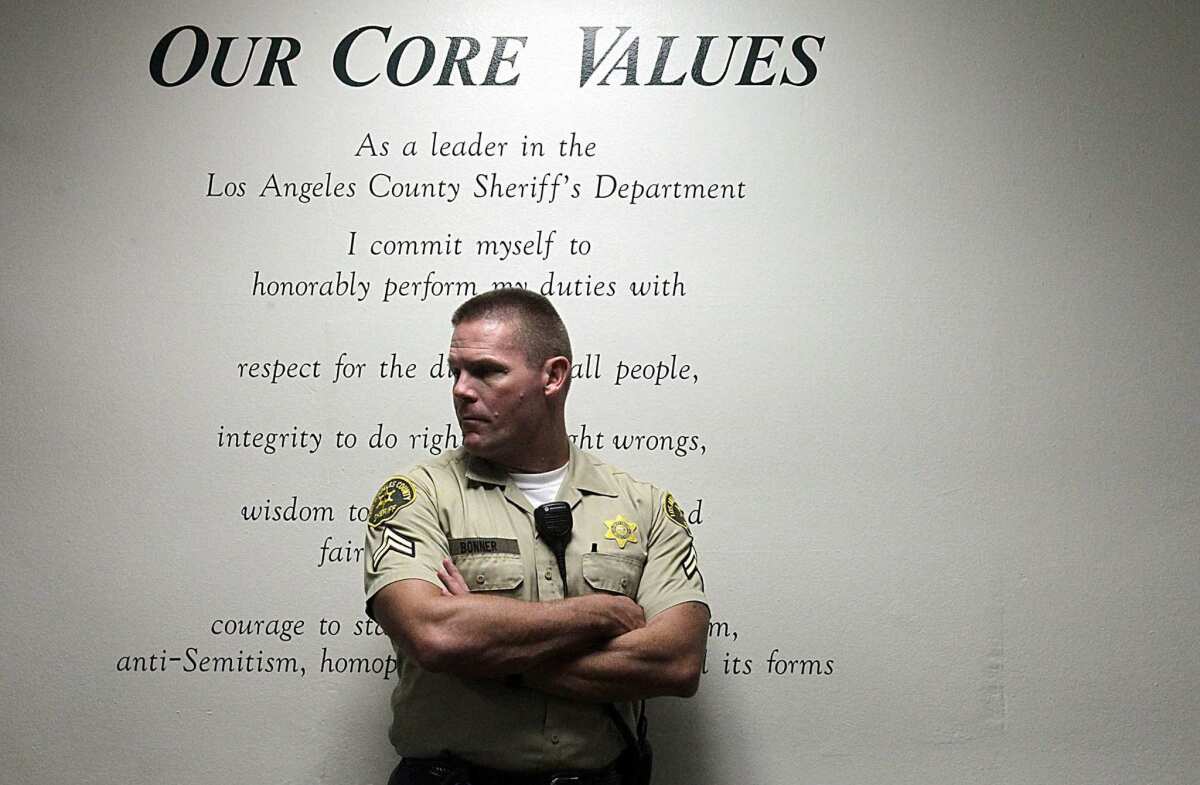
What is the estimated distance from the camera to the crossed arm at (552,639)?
1.94m

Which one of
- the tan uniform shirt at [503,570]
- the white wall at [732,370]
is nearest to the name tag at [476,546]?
the tan uniform shirt at [503,570]

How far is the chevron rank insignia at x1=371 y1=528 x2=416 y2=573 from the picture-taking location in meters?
2.05

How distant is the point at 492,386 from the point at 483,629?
17.9 inches

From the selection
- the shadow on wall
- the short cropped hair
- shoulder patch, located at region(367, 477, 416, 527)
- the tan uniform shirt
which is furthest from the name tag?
the shadow on wall

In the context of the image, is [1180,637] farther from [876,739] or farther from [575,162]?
[575,162]

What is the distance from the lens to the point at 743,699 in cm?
258

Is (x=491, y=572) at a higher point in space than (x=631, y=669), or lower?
higher

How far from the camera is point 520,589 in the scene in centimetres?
211

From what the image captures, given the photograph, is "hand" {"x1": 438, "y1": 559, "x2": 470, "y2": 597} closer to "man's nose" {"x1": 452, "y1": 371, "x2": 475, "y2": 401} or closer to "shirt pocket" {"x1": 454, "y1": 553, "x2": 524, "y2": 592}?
"shirt pocket" {"x1": 454, "y1": 553, "x2": 524, "y2": 592}

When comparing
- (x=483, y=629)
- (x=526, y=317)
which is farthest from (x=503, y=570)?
(x=526, y=317)

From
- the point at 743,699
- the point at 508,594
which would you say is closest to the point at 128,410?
the point at 508,594

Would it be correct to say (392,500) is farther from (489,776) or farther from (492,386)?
(489,776)

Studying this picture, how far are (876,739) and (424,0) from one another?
6.43ft

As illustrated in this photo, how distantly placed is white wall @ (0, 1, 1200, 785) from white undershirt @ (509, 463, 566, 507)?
1.36ft
